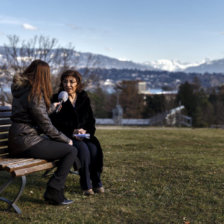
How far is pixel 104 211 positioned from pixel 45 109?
4.16 feet

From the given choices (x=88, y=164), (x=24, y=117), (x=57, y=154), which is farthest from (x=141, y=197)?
(x=24, y=117)

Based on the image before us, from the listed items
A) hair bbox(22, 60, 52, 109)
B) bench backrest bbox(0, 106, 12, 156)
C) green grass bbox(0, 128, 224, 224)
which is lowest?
green grass bbox(0, 128, 224, 224)

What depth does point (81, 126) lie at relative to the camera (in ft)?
15.5

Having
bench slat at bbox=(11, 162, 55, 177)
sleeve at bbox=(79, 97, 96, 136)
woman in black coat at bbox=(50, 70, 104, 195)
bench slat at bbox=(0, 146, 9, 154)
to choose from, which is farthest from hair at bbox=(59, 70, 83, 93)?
bench slat at bbox=(11, 162, 55, 177)

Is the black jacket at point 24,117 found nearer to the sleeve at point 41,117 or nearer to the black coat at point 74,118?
the sleeve at point 41,117

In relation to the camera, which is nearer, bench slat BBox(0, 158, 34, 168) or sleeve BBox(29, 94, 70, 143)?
bench slat BBox(0, 158, 34, 168)

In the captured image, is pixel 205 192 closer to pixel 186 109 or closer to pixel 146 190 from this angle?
pixel 146 190

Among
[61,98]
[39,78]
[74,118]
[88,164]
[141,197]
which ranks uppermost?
[39,78]

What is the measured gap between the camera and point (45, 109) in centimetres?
382

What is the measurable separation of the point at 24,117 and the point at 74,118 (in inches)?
40.4

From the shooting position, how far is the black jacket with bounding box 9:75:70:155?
3710mm

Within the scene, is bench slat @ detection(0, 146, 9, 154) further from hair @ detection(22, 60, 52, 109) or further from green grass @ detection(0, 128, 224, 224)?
hair @ detection(22, 60, 52, 109)

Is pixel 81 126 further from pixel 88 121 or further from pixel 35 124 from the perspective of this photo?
pixel 35 124

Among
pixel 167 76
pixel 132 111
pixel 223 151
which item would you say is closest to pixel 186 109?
pixel 132 111
